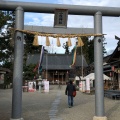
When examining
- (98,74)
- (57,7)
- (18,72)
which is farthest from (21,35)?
→ (98,74)

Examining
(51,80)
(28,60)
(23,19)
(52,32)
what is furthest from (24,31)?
(28,60)

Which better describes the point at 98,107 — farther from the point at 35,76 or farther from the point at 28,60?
the point at 28,60

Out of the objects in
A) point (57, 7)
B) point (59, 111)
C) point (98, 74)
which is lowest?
point (59, 111)

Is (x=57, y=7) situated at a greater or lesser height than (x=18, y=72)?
greater

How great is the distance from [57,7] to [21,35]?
1819 mm

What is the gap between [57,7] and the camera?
10109 millimetres

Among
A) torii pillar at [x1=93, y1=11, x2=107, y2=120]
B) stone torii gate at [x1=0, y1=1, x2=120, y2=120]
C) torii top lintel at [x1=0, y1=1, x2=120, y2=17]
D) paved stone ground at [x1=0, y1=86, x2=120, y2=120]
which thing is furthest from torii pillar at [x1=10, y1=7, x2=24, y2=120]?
torii pillar at [x1=93, y1=11, x2=107, y2=120]

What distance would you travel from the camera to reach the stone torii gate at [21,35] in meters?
9.70

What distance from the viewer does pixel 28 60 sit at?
2469 inches

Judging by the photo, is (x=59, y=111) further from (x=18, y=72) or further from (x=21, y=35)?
(x=21, y=35)

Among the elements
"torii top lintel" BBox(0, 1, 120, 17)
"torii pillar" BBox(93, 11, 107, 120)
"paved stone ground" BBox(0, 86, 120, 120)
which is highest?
"torii top lintel" BBox(0, 1, 120, 17)

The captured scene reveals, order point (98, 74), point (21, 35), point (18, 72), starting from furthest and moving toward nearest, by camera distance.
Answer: point (98, 74) < point (21, 35) < point (18, 72)

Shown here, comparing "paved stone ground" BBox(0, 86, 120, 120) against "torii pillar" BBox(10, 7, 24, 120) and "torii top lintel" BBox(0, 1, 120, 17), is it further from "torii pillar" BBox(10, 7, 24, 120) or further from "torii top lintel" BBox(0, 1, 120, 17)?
"torii top lintel" BBox(0, 1, 120, 17)

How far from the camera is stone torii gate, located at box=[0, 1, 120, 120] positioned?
31.8 feet
